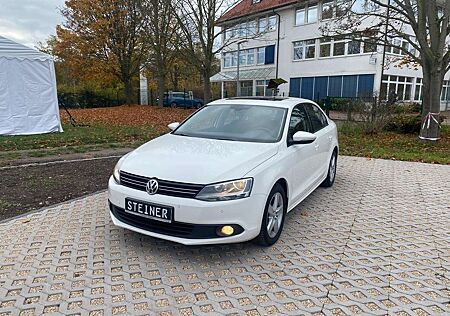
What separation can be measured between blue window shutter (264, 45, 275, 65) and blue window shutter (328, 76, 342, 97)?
6.90 m

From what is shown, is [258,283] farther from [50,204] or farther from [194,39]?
[194,39]

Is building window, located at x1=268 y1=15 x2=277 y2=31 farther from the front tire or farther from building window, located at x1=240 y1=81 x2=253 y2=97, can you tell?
the front tire

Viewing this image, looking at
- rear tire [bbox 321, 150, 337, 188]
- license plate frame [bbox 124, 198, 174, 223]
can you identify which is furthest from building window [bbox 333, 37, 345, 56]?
license plate frame [bbox 124, 198, 174, 223]

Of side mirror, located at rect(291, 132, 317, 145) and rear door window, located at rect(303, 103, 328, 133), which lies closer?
side mirror, located at rect(291, 132, 317, 145)

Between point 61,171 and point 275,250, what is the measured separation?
4890mm

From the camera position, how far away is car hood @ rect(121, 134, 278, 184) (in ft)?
10.3

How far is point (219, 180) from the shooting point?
10.1 feet

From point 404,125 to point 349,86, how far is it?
12.4m

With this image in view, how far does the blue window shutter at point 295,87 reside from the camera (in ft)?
95.0

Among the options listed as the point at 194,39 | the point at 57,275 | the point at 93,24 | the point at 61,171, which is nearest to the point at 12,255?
the point at 57,275

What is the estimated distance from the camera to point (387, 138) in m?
12.3

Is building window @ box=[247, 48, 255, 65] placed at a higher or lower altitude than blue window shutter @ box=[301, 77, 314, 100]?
higher

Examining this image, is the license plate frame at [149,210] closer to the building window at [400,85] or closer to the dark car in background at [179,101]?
the building window at [400,85]

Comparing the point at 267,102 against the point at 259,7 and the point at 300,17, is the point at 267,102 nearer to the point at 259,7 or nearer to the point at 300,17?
the point at 300,17
